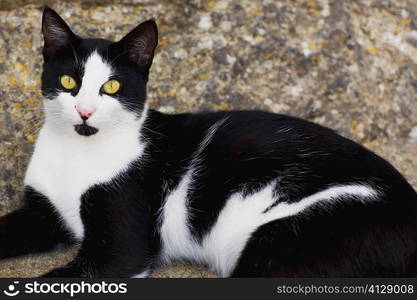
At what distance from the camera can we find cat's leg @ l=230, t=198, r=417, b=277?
2.26 metres

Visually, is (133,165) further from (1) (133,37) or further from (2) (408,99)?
(2) (408,99)

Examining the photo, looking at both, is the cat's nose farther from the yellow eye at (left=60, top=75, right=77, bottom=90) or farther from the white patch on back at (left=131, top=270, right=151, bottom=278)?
the white patch on back at (left=131, top=270, right=151, bottom=278)

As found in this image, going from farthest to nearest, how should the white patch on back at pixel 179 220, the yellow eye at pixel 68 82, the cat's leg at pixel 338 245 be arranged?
the white patch on back at pixel 179 220 < the yellow eye at pixel 68 82 < the cat's leg at pixel 338 245

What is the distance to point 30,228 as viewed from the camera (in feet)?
9.10

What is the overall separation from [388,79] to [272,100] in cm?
82

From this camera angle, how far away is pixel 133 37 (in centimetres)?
257

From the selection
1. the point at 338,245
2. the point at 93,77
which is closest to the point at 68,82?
the point at 93,77

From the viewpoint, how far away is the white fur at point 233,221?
2.46 meters

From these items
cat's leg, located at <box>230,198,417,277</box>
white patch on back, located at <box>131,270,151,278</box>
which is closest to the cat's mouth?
white patch on back, located at <box>131,270,151,278</box>

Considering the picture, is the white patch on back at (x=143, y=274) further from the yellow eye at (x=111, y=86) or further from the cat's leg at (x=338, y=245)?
the yellow eye at (x=111, y=86)

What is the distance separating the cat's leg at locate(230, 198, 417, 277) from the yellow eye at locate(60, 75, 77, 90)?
97cm

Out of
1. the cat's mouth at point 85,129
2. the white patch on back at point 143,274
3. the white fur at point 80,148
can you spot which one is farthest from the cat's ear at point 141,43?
the white patch on back at point 143,274

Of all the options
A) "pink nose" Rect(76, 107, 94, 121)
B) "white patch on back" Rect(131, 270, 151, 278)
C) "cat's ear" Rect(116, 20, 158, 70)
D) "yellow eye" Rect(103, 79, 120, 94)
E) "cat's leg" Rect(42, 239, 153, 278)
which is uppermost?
"cat's ear" Rect(116, 20, 158, 70)

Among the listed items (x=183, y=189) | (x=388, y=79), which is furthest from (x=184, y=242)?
(x=388, y=79)
